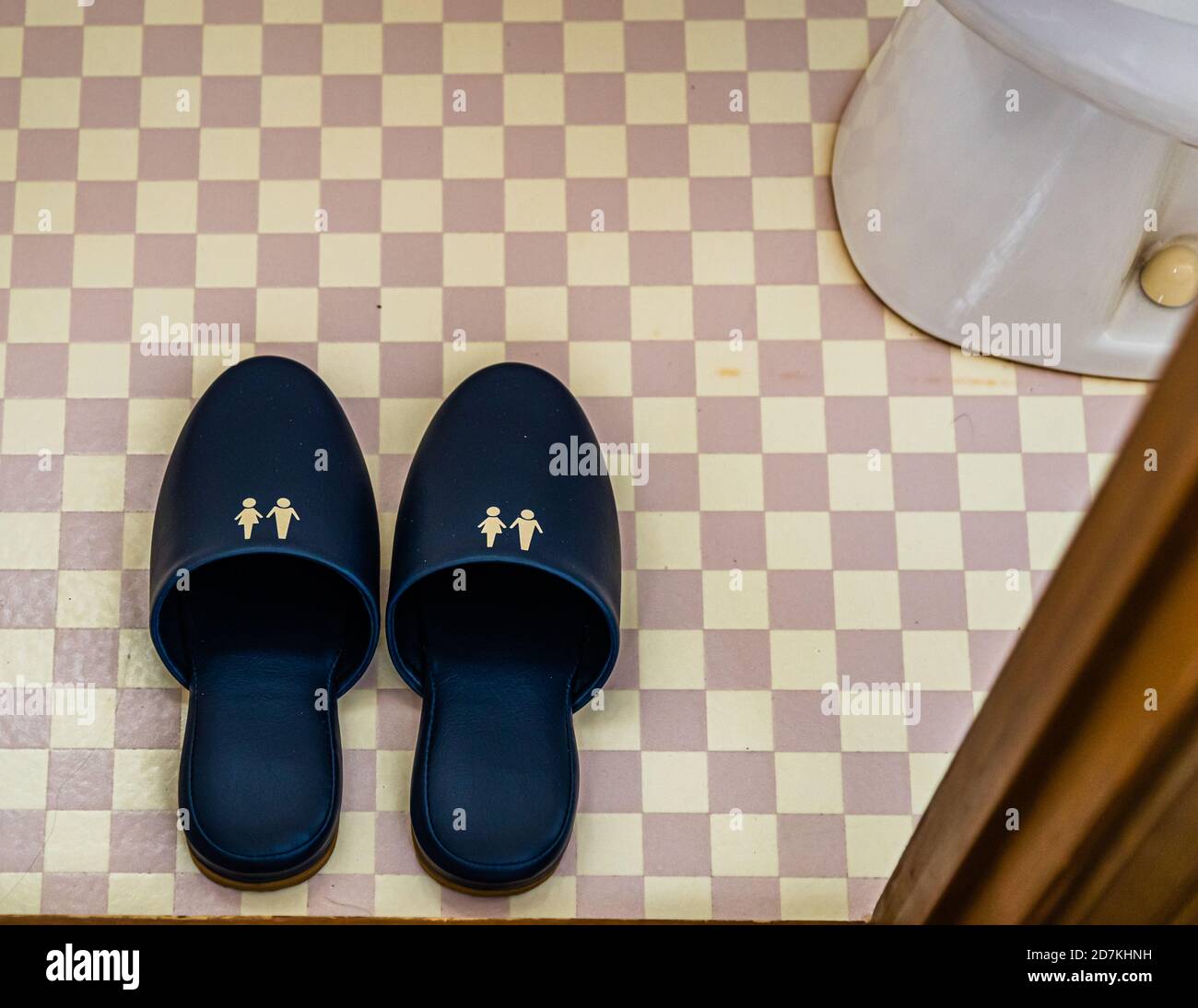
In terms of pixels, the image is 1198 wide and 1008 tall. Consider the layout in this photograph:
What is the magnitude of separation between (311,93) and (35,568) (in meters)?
0.61

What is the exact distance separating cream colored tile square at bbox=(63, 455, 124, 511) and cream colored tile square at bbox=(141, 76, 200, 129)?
386 millimetres

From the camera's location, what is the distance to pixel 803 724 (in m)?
1.24

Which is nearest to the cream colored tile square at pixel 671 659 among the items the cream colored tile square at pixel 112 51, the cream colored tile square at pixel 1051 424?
the cream colored tile square at pixel 1051 424

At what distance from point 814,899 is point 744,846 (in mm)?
89

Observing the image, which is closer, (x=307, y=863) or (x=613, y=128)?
(x=307, y=863)

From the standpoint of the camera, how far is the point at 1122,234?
44.0 inches

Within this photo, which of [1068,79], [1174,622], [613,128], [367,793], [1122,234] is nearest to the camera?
[1174,622]

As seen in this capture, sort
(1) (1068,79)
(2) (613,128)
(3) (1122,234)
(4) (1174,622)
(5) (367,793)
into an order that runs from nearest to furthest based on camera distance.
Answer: (4) (1174,622)
(1) (1068,79)
(3) (1122,234)
(5) (367,793)
(2) (613,128)

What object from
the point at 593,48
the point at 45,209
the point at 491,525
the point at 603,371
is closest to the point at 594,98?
the point at 593,48

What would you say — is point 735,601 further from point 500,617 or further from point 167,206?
point 167,206

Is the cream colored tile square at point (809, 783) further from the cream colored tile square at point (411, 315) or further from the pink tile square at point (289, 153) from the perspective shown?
the pink tile square at point (289, 153)

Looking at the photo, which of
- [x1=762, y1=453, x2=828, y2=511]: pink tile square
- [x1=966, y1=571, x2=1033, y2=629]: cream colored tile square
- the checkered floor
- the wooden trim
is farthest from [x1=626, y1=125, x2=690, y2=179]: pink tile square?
the wooden trim

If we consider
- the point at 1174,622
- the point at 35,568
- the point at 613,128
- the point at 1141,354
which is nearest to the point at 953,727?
the point at 1141,354

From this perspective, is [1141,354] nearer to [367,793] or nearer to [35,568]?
[367,793]
